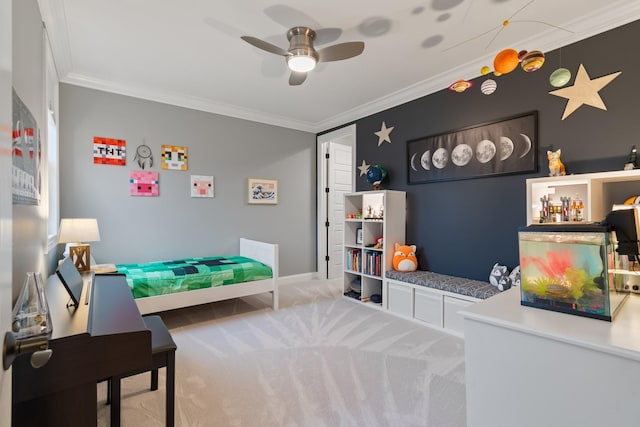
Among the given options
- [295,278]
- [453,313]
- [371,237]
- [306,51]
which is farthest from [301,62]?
[295,278]

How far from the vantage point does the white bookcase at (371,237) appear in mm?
3678

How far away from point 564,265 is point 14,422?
2.06 m

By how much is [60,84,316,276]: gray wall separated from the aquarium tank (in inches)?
151

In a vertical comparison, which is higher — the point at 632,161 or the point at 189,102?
the point at 189,102

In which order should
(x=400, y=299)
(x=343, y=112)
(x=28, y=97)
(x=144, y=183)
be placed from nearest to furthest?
(x=28, y=97) < (x=400, y=299) < (x=144, y=183) < (x=343, y=112)

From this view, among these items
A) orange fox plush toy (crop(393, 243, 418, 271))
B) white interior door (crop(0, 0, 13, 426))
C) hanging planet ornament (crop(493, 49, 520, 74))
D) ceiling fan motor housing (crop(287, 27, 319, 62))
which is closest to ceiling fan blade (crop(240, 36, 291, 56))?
ceiling fan motor housing (crop(287, 27, 319, 62))

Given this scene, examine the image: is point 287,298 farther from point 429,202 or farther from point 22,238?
point 22,238

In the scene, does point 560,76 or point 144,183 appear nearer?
point 560,76

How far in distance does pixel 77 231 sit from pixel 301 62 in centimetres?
244

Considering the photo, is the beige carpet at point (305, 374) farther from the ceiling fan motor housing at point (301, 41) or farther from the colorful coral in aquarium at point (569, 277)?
the ceiling fan motor housing at point (301, 41)

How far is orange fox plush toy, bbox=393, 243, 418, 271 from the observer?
11.6ft

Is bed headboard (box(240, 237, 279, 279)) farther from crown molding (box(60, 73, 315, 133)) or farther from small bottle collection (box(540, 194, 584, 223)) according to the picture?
small bottle collection (box(540, 194, 584, 223))

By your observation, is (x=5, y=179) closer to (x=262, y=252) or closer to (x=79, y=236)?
(x=79, y=236)

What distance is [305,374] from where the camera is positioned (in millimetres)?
2211
